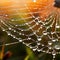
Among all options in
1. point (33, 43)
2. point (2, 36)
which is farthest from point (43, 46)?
point (2, 36)

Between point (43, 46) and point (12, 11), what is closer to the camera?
point (12, 11)

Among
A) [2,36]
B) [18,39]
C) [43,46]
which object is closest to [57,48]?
[43,46]

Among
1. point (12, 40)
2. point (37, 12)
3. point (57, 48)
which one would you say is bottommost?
point (57, 48)

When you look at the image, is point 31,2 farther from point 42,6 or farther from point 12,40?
point 12,40

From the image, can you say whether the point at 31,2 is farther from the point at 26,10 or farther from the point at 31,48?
the point at 31,48

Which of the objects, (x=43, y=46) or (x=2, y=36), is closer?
(x=2, y=36)

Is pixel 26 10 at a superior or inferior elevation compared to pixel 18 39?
superior
